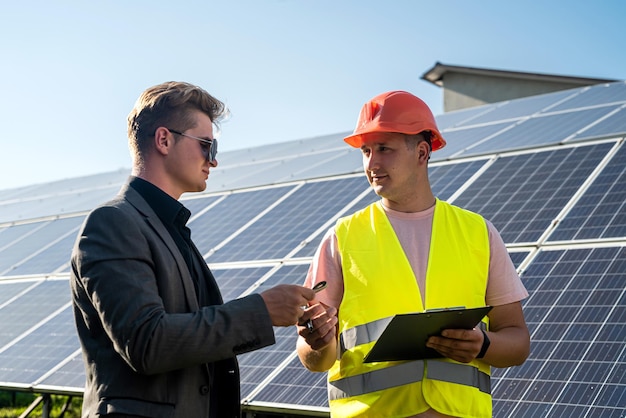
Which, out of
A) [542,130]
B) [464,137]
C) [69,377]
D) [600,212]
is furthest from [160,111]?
[464,137]

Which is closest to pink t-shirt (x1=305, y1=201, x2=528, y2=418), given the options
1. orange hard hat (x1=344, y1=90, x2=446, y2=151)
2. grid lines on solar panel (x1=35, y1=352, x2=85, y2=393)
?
orange hard hat (x1=344, y1=90, x2=446, y2=151)

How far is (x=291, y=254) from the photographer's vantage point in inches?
302

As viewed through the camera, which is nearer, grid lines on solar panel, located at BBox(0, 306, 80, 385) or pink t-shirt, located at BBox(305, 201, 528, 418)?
pink t-shirt, located at BBox(305, 201, 528, 418)

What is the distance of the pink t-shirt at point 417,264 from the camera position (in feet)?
12.9

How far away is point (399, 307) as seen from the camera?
3822 mm

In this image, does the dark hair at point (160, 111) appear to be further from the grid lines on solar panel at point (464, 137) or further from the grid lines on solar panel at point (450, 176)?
the grid lines on solar panel at point (464, 137)

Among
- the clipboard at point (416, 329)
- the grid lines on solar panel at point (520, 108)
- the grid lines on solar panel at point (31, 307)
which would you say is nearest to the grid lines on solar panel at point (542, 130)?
the grid lines on solar panel at point (520, 108)

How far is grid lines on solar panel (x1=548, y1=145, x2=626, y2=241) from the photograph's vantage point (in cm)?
630

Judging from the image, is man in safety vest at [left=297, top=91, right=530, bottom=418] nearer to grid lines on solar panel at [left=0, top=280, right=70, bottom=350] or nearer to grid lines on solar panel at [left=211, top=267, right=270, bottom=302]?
grid lines on solar panel at [left=211, top=267, right=270, bottom=302]

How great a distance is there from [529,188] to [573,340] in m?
2.33

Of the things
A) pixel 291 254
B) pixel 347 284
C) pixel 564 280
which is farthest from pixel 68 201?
pixel 347 284

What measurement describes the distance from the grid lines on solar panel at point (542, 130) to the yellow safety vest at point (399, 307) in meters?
4.62

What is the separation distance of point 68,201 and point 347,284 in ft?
36.1

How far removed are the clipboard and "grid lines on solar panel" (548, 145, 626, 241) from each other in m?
2.96
